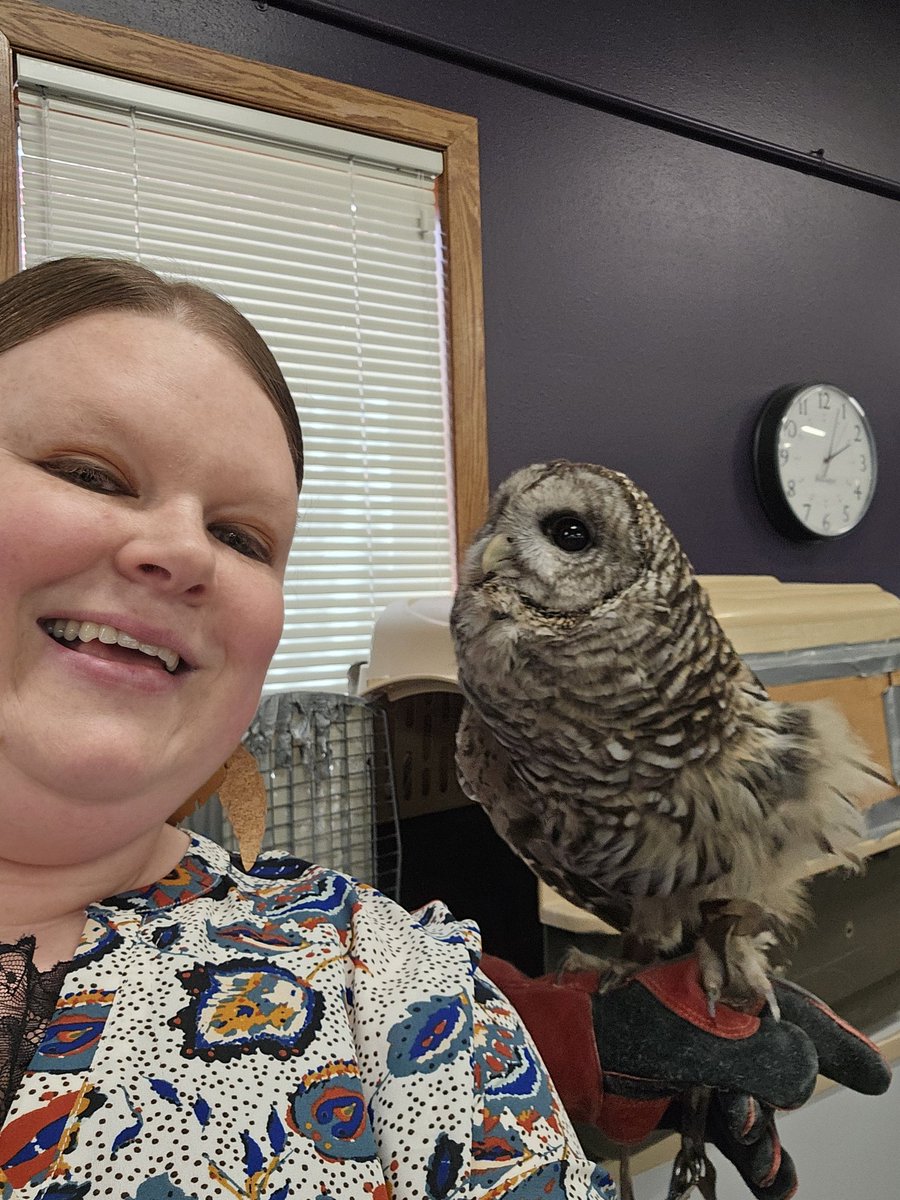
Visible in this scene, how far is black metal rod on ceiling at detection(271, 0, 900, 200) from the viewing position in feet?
5.04

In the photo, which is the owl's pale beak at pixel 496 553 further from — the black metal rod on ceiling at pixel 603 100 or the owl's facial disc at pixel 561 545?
the black metal rod on ceiling at pixel 603 100

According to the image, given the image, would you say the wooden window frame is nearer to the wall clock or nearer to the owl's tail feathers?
the owl's tail feathers

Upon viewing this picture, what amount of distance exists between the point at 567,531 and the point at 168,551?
403 millimetres

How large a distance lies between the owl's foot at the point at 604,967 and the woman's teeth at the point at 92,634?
1.72 feet

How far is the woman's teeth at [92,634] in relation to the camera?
52cm

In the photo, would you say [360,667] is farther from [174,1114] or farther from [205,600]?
[174,1114]

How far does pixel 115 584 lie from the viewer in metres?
0.53

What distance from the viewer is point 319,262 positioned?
155 centimetres

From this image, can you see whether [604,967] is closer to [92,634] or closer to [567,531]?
[567,531]

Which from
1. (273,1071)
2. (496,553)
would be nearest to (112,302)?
(496,553)

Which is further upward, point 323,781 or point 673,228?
point 673,228

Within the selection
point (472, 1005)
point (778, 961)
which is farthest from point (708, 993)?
point (778, 961)

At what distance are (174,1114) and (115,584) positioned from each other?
12.3 inches

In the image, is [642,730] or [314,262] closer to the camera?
[642,730]
